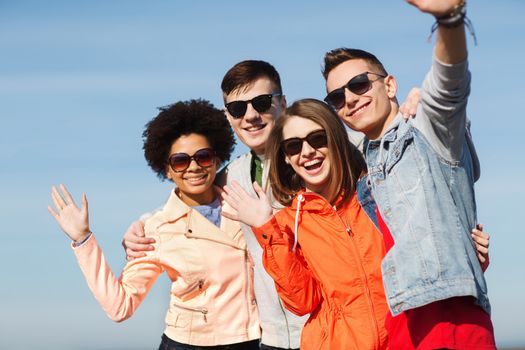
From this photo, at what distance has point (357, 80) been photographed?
17.8ft

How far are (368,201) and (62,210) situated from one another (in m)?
2.53

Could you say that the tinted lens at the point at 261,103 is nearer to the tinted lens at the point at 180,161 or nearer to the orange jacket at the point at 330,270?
the tinted lens at the point at 180,161

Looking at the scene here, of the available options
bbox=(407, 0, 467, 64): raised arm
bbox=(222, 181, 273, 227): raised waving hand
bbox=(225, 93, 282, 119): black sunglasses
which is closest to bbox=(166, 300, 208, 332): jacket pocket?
bbox=(222, 181, 273, 227): raised waving hand

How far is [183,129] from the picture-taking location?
22.2 ft

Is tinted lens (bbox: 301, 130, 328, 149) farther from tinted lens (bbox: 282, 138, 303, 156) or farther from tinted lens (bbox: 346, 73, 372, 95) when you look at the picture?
tinted lens (bbox: 346, 73, 372, 95)

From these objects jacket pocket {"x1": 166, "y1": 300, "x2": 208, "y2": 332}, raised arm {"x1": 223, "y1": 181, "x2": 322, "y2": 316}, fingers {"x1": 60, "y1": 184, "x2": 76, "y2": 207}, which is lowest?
jacket pocket {"x1": 166, "y1": 300, "x2": 208, "y2": 332}

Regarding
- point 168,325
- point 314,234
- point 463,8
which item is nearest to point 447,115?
point 463,8

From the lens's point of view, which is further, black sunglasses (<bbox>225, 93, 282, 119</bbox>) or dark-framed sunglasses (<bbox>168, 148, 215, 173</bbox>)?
black sunglasses (<bbox>225, 93, 282, 119</bbox>)

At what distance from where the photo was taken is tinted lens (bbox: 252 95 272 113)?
6.69 m

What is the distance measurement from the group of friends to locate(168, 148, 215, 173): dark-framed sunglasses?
0.04 ft

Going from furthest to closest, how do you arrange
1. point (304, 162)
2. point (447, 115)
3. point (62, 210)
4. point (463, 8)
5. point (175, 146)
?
1. point (175, 146)
2. point (62, 210)
3. point (304, 162)
4. point (447, 115)
5. point (463, 8)

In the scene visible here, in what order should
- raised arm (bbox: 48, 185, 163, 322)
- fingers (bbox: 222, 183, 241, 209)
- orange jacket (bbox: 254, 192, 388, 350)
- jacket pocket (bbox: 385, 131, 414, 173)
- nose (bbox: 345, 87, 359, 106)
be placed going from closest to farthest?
jacket pocket (bbox: 385, 131, 414, 173) < orange jacket (bbox: 254, 192, 388, 350) < nose (bbox: 345, 87, 359, 106) < fingers (bbox: 222, 183, 241, 209) < raised arm (bbox: 48, 185, 163, 322)

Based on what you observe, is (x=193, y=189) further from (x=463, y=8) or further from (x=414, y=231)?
(x=463, y=8)

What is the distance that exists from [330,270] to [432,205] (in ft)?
3.41
